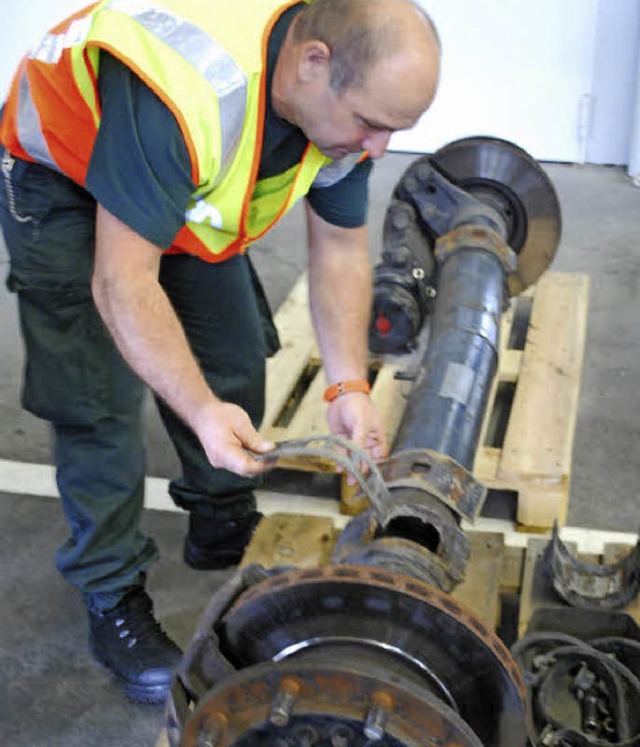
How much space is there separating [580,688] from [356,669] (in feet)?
2.59

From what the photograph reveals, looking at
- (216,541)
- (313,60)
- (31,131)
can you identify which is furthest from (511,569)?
(31,131)

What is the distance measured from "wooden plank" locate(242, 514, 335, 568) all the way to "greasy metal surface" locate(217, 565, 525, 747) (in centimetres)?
79

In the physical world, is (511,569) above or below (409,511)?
below

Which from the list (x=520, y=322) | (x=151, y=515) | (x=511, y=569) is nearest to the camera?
(x=511, y=569)

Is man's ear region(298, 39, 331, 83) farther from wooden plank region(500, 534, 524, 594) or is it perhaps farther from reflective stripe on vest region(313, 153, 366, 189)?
wooden plank region(500, 534, 524, 594)

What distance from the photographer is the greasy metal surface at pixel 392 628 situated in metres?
1.38

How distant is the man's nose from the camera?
5.48 ft

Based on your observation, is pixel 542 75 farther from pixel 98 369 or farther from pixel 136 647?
pixel 136 647

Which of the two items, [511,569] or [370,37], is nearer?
[370,37]

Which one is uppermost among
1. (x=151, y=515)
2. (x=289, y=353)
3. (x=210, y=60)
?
(x=210, y=60)

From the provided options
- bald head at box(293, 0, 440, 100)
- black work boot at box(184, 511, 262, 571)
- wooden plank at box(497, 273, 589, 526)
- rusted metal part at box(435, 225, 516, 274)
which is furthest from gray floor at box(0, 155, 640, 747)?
bald head at box(293, 0, 440, 100)

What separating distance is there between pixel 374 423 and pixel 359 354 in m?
0.16

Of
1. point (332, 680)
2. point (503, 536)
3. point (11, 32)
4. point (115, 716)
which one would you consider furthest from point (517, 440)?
point (11, 32)

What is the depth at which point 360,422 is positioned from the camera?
1.96 meters
